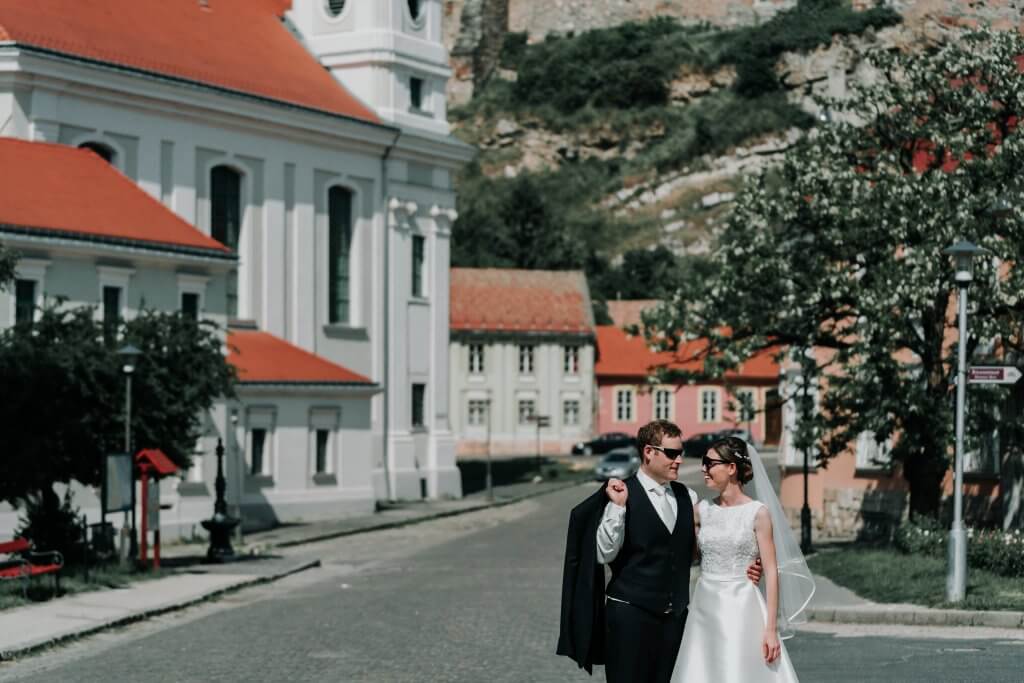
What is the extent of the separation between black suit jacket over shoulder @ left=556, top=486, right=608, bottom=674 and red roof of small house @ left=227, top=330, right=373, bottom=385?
37.5 m

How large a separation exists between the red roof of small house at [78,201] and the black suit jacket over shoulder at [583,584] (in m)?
30.5

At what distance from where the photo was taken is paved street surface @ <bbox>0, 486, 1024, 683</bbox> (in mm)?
16500

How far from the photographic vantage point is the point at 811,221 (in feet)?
104

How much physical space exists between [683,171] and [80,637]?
419ft

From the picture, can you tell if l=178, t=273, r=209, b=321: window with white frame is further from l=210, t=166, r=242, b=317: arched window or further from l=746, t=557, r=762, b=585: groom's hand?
l=746, t=557, r=762, b=585: groom's hand

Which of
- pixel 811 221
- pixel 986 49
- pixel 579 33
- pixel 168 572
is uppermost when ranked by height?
pixel 579 33

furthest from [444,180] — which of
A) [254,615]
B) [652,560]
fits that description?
[652,560]

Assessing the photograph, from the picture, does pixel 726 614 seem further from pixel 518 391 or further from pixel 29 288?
pixel 518 391

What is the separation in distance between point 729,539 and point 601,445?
3064 inches

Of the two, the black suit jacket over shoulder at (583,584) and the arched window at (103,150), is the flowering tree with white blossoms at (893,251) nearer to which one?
the black suit jacket over shoulder at (583,584)

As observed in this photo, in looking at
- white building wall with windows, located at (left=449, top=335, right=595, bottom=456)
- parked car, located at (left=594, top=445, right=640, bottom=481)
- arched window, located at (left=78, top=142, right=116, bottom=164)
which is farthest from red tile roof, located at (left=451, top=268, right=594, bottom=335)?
arched window, located at (left=78, top=142, right=116, bottom=164)

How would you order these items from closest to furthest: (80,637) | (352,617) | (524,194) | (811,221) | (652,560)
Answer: (652,560), (80,637), (352,617), (811,221), (524,194)

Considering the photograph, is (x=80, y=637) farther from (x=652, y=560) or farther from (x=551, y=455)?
(x=551, y=455)

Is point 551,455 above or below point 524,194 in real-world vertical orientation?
below
